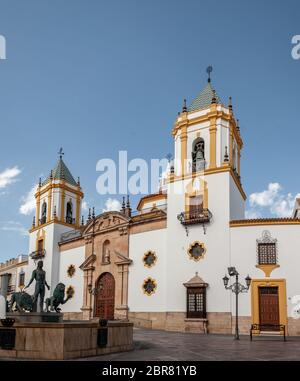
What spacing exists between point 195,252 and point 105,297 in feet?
32.6

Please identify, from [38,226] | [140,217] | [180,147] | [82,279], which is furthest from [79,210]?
[180,147]

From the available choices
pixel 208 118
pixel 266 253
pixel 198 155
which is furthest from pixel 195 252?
pixel 208 118

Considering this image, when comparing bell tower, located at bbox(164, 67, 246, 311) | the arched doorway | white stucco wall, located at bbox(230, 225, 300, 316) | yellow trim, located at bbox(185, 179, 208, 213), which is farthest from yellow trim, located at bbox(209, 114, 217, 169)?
the arched doorway

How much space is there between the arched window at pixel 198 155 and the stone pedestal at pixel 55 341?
60.5 ft

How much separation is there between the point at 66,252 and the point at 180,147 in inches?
621

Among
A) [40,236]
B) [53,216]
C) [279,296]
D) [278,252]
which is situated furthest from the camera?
[40,236]

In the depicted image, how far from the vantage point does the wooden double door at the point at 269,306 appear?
27.0 metres

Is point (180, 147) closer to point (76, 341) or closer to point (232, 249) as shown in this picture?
point (232, 249)

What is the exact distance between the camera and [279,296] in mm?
27016

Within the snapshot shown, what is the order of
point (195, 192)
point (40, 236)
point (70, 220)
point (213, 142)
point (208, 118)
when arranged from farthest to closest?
1. point (70, 220)
2. point (40, 236)
3. point (208, 118)
4. point (213, 142)
5. point (195, 192)

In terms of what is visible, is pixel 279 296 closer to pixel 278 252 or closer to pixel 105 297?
pixel 278 252

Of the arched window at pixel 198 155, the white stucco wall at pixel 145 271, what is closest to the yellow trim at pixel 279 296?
the white stucco wall at pixel 145 271

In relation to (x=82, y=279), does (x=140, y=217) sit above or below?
above

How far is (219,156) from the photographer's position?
30.8 m
